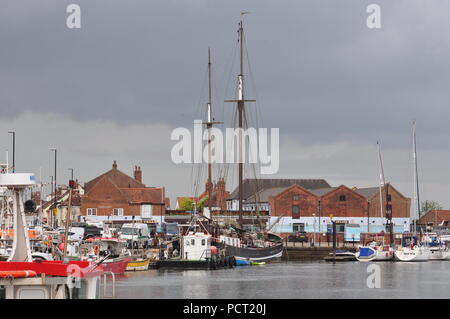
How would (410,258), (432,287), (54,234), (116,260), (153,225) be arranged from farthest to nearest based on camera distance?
(153,225) < (410,258) < (54,234) < (116,260) < (432,287)

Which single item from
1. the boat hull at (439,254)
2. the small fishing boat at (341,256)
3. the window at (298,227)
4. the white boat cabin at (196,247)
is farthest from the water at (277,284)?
the window at (298,227)

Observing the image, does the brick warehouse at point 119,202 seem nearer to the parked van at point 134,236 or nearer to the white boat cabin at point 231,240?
the parked van at point 134,236

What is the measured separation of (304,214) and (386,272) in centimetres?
6668

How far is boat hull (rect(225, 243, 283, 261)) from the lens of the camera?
359 feet

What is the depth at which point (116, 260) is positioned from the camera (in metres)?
83.5

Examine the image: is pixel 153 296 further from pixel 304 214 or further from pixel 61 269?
pixel 304 214

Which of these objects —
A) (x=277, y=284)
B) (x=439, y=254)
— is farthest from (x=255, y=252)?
(x=277, y=284)

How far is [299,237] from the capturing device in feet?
500

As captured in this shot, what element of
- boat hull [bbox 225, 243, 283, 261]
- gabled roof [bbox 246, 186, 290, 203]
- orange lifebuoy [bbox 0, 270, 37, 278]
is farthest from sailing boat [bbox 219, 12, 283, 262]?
orange lifebuoy [bbox 0, 270, 37, 278]

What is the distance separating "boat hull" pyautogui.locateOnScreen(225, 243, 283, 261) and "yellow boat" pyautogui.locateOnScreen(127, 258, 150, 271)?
666 inches

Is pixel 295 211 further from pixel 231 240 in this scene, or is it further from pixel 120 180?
pixel 231 240

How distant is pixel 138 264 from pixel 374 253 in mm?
47387
